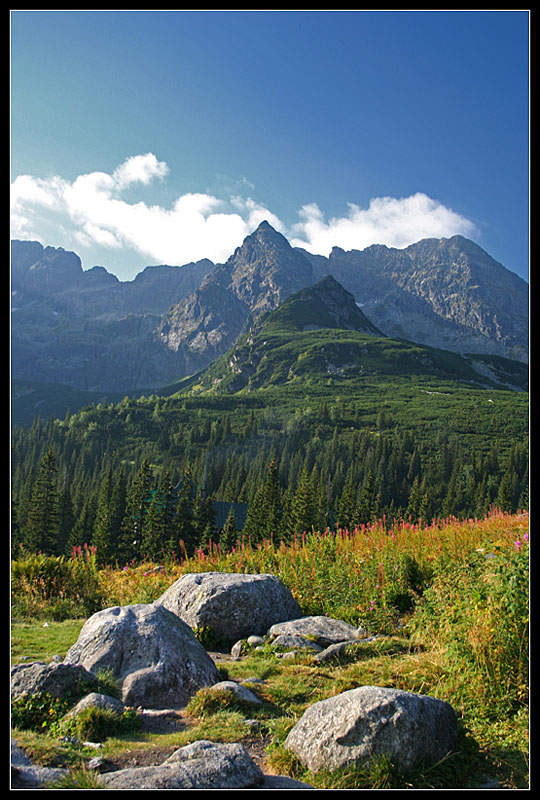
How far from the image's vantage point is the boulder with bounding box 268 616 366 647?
28.3 feet


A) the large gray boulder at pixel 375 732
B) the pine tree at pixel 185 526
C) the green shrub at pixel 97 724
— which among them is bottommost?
the pine tree at pixel 185 526

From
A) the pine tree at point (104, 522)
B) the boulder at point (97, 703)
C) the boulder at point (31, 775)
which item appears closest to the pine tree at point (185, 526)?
the pine tree at point (104, 522)

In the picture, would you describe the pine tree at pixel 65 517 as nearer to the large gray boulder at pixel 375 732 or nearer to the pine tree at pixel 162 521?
the pine tree at pixel 162 521

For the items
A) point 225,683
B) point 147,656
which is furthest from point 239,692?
point 147,656

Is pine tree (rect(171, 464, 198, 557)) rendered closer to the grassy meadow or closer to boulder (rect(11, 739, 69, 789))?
the grassy meadow

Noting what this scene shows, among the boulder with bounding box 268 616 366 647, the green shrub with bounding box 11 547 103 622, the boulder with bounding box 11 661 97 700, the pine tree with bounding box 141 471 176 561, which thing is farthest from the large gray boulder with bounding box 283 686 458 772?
the pine tree with bounding box 141 471 176 561

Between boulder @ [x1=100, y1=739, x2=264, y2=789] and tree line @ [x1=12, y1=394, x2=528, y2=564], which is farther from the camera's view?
tree line @ [x1=12, y1=394, x2=528, y2=564]

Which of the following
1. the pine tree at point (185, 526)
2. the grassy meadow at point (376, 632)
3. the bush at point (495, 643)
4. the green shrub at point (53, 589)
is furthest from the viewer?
the pine tree at point (185, 526)

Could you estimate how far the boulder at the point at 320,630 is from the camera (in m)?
8.62

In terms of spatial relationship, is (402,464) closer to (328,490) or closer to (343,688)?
(328,490)

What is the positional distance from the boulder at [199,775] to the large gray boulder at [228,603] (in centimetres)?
519

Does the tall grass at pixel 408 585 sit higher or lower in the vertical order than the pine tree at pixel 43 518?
higher

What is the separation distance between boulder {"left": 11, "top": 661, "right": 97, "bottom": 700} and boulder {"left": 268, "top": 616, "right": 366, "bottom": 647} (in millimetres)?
3870

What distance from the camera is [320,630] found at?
8.89 m
